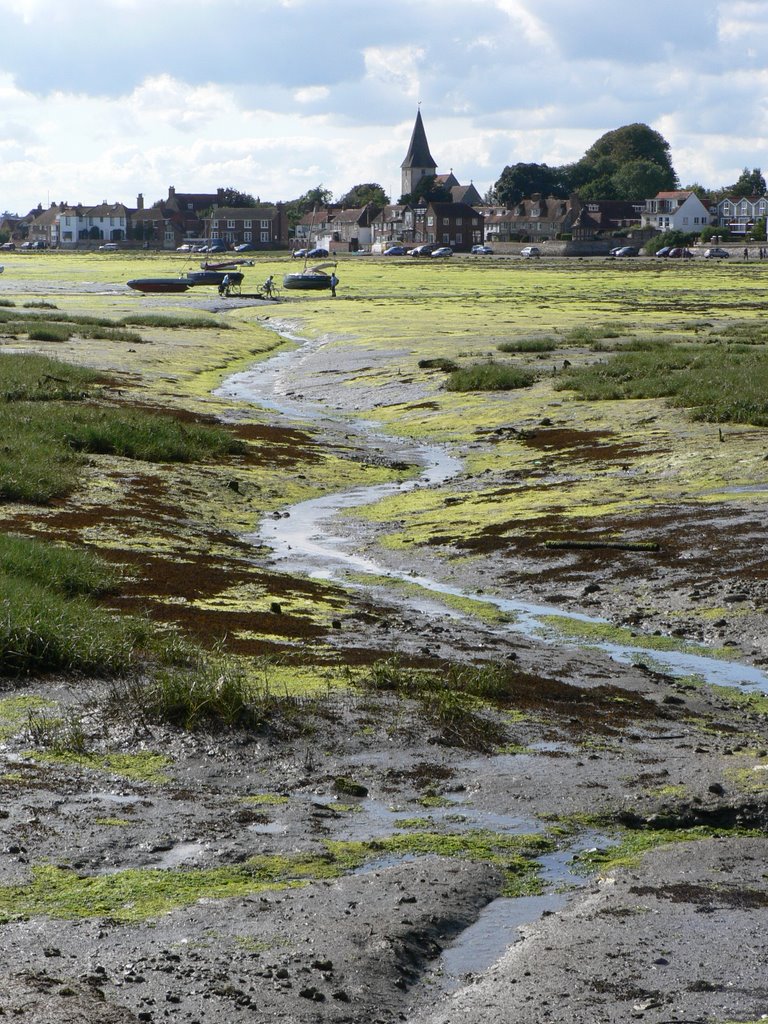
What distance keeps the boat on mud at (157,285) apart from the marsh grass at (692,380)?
177 feet

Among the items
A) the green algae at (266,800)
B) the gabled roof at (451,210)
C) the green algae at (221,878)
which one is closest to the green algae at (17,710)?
the green algae at (266,800)

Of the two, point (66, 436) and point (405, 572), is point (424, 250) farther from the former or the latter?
point (405, 572)

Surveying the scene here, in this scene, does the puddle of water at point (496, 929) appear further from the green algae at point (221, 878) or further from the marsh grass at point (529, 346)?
the marsh grass at point (529, 346)

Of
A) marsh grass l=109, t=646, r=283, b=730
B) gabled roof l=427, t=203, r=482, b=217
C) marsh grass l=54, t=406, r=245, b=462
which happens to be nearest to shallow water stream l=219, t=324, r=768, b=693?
marsh grass l=54, t=406, r=245, b=462

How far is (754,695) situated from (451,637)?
10.6ft

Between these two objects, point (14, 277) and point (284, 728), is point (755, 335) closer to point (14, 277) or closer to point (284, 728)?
point (284, 728)

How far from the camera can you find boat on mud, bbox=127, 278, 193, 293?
9112 centimetres

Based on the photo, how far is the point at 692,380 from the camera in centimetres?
3262

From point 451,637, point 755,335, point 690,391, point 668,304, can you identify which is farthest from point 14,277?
point 451,637

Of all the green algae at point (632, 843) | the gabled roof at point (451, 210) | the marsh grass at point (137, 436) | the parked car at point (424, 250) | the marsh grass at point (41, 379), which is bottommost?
the green algae at point (632, 843)

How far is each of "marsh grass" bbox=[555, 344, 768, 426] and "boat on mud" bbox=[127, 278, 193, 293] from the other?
54.0 meters

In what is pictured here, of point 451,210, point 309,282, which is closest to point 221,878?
point 309,282

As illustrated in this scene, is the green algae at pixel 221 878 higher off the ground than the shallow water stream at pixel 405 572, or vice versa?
the green algae at pixel 221 878

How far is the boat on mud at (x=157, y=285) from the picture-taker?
91.1 meters
